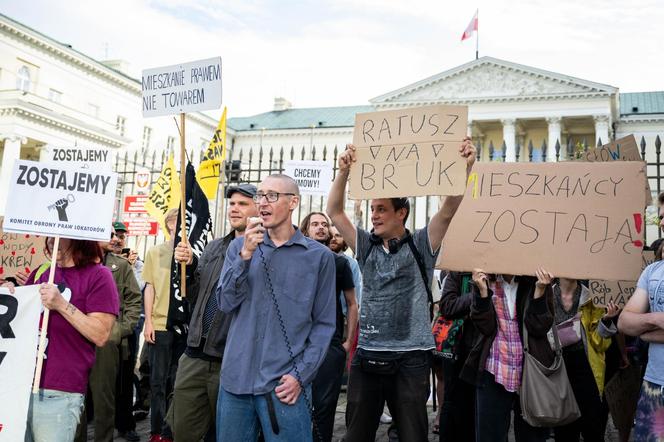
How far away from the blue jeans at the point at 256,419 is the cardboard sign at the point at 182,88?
2.45 m

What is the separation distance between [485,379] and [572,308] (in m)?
1.40

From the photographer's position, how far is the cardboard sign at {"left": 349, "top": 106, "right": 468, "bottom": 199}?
3.64 metres

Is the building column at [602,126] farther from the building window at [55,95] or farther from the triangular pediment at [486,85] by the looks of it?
the building window at [55,95]

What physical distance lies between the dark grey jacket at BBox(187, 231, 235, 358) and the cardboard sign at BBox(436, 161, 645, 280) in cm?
150

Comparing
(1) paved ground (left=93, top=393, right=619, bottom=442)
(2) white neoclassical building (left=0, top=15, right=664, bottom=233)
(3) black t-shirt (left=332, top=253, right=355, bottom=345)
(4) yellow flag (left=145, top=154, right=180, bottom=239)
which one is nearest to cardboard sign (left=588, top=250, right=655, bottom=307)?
(1) paved ground (left=93, top=393, right=619, bottom=442)

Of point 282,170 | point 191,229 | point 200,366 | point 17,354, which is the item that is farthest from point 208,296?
point 282,170

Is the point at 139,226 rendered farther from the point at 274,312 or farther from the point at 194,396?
the point at 274,312

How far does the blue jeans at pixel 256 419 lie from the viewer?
295 cm

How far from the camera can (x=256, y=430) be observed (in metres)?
3.10

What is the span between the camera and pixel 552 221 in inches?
154

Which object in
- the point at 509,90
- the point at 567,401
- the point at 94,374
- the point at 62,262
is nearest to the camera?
the point at 62,262

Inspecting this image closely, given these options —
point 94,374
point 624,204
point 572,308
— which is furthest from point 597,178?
point 94,374

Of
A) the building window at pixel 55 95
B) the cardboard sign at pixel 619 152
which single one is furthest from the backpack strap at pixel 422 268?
the building window at pixel 55 95

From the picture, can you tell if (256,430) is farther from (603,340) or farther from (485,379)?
(603,340)
